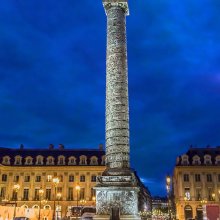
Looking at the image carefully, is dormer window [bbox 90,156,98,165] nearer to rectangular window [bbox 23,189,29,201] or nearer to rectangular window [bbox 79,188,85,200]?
rectangular window [bbox 79,188,85,200]

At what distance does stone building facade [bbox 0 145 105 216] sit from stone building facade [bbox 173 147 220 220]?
1037cm

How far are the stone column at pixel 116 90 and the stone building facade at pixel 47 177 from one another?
25515mm

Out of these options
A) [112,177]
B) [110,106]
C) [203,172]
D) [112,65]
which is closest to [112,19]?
[112,65]

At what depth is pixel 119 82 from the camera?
20547mm

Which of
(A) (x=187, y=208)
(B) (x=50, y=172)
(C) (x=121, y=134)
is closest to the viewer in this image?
(C) (x=121, y=134)

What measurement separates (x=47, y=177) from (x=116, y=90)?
27.9 metres

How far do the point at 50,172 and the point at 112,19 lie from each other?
28258mm

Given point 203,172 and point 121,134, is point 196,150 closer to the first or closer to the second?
point 203,172

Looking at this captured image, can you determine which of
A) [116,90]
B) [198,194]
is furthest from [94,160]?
[116,90]

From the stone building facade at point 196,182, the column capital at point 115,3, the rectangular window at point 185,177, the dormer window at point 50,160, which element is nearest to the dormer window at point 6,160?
the dormer window at point 50,160

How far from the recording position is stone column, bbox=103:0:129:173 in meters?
19.5

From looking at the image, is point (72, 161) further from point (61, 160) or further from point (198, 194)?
point (198, 194)

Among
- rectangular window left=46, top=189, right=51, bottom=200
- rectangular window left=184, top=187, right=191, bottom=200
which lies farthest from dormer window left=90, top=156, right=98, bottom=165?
rectangular window left=184, top=187, right=191, bottom=200

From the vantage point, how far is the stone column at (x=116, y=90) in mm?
19469
